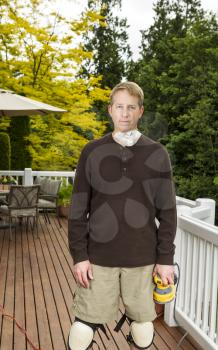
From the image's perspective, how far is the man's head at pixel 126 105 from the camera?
6.26ft

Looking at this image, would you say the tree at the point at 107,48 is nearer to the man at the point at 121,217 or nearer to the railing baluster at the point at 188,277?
the railing baluster at the point at 188,277

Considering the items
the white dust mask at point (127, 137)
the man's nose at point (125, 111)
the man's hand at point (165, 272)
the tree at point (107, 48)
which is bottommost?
the man's hand at point (165, 272)

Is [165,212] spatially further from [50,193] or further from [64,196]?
[64,196]

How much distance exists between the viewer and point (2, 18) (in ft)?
38.6

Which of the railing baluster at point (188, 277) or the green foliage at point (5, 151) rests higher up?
the green foliage at point (5, 151)

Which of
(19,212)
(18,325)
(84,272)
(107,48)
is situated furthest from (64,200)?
(107,48)

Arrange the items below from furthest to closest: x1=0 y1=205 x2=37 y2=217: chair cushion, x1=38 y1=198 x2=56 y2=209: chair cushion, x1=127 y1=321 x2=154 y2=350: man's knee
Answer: x1=38 y1=198 x2=56 y2=209: chair cushion < x1=0 y1=205 x2=37 y2=217: chair cushion < x1=127 y1=321 x2=154 y2=350: man's knee

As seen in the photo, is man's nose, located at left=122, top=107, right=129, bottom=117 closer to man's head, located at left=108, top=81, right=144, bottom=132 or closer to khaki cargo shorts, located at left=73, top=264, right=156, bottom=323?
man's head, located at left=108, top=81, right=144, bottom=132

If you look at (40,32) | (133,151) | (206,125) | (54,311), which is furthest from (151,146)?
(206,125)

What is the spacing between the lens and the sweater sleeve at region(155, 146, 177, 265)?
1917 millimetres

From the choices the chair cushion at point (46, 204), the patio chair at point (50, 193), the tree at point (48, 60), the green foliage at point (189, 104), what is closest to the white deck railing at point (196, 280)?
the chair cushion at point (46, 204)

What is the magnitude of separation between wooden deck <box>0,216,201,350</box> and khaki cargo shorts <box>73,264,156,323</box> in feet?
3.12

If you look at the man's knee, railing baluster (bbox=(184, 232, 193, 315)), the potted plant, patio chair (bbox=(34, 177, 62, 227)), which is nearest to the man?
the man's knee

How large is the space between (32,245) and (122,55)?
21798 millimetres
